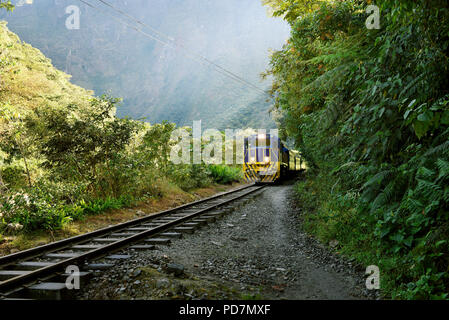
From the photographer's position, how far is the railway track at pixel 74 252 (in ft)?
11.5

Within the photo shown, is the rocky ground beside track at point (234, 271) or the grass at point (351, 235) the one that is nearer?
the rocky ground beside track at point (234, 271)

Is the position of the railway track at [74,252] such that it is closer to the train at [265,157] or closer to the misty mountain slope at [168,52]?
the train at [265,157]

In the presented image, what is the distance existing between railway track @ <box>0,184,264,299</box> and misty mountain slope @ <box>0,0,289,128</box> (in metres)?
61.6

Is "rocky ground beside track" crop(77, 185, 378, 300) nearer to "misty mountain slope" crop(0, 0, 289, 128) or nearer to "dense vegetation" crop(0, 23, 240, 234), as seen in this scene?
"dense vegetation" crop(0, 23, 240, 234)

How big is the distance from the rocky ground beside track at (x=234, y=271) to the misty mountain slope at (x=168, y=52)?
2463 inches

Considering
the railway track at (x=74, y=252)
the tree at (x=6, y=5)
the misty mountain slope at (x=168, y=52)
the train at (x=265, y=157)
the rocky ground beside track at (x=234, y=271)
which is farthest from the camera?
the misty mountain slope at (x=168, y=52)

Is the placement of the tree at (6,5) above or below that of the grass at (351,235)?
above

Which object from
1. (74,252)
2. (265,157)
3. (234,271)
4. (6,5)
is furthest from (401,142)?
(265,157)

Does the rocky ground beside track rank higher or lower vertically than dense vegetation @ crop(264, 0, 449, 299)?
lower

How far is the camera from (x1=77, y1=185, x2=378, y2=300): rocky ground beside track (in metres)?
3.35

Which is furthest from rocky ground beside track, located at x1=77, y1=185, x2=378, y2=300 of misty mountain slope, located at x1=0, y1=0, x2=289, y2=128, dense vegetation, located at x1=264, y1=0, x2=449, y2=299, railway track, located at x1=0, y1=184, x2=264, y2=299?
misty mountain slope, located at x1=0, y1=0, x2=289, y2=128

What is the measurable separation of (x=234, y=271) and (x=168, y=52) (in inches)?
6070

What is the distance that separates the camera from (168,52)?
144 meters

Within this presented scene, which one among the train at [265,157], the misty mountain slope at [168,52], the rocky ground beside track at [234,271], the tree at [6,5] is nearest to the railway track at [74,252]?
the rocky ground beside track at [234,271]
